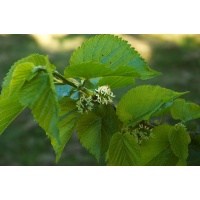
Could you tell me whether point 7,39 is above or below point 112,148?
above

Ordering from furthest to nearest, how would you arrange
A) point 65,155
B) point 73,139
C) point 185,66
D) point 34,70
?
point 185,66, point 73,139, point 65,155, point 34,70

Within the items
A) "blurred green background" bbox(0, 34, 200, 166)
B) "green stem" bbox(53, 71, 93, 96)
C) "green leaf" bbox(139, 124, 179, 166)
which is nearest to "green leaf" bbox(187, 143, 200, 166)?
"green leaf" bbox(139, 124, 179, 166)

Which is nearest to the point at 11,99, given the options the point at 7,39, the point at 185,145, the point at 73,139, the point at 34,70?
the point at 34,70

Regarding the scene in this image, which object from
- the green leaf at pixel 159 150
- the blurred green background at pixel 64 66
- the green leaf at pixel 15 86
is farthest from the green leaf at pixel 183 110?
the blurred green background at pixel 64 66

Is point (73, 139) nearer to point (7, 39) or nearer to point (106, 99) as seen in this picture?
point (7, 39)

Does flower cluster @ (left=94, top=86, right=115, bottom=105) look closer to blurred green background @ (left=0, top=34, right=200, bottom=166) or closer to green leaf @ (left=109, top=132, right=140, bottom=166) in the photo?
green leaf @ (left=109, top=132, right=140, bottom=166)

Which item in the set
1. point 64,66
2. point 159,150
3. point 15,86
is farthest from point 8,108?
point 64,66

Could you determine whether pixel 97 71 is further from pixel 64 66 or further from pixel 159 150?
pixel 64 66
